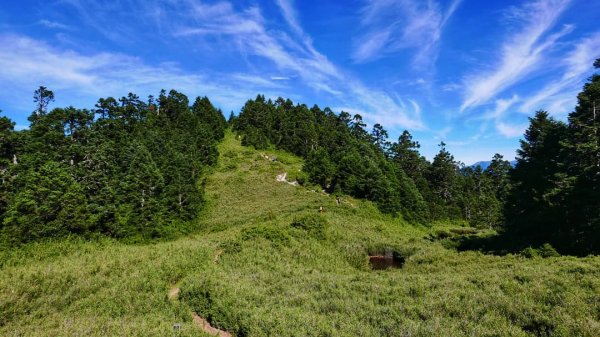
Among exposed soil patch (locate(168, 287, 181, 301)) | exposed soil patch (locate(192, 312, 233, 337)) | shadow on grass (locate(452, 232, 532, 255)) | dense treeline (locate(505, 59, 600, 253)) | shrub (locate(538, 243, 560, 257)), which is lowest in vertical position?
exposed soil patch (locate(168, 287, 181, 301))

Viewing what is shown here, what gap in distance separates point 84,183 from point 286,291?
33.3 metres

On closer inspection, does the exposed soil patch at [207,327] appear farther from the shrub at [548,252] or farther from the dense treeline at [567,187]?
the dense treeline at [567,187]

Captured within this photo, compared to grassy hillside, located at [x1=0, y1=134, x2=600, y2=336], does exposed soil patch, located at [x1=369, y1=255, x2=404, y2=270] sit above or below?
below

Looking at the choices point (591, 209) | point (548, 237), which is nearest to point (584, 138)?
point (591, 209)

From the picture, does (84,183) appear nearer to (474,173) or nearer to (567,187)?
(567,187)

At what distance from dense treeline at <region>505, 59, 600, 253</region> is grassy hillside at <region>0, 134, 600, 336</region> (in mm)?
6085

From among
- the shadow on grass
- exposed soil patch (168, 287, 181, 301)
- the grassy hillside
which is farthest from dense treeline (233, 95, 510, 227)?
exposed soil patch (168, 287, 181, 301)

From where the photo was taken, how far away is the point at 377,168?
6069 cm

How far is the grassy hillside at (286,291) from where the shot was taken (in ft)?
41.0

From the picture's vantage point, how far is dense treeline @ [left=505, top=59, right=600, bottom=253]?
26266 mm

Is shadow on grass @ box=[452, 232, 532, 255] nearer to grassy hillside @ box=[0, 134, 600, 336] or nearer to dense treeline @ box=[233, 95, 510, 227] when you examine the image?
grassy hillside @ box=[0, 134, 600, 336]

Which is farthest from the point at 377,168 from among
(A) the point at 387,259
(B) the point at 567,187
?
(B) the point at 567,187

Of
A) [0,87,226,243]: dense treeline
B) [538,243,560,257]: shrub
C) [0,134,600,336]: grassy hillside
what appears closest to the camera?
[0,134,600,336]: grassy hillside

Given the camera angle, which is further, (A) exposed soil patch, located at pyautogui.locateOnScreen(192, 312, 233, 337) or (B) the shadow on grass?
(B) the shadow on grass
